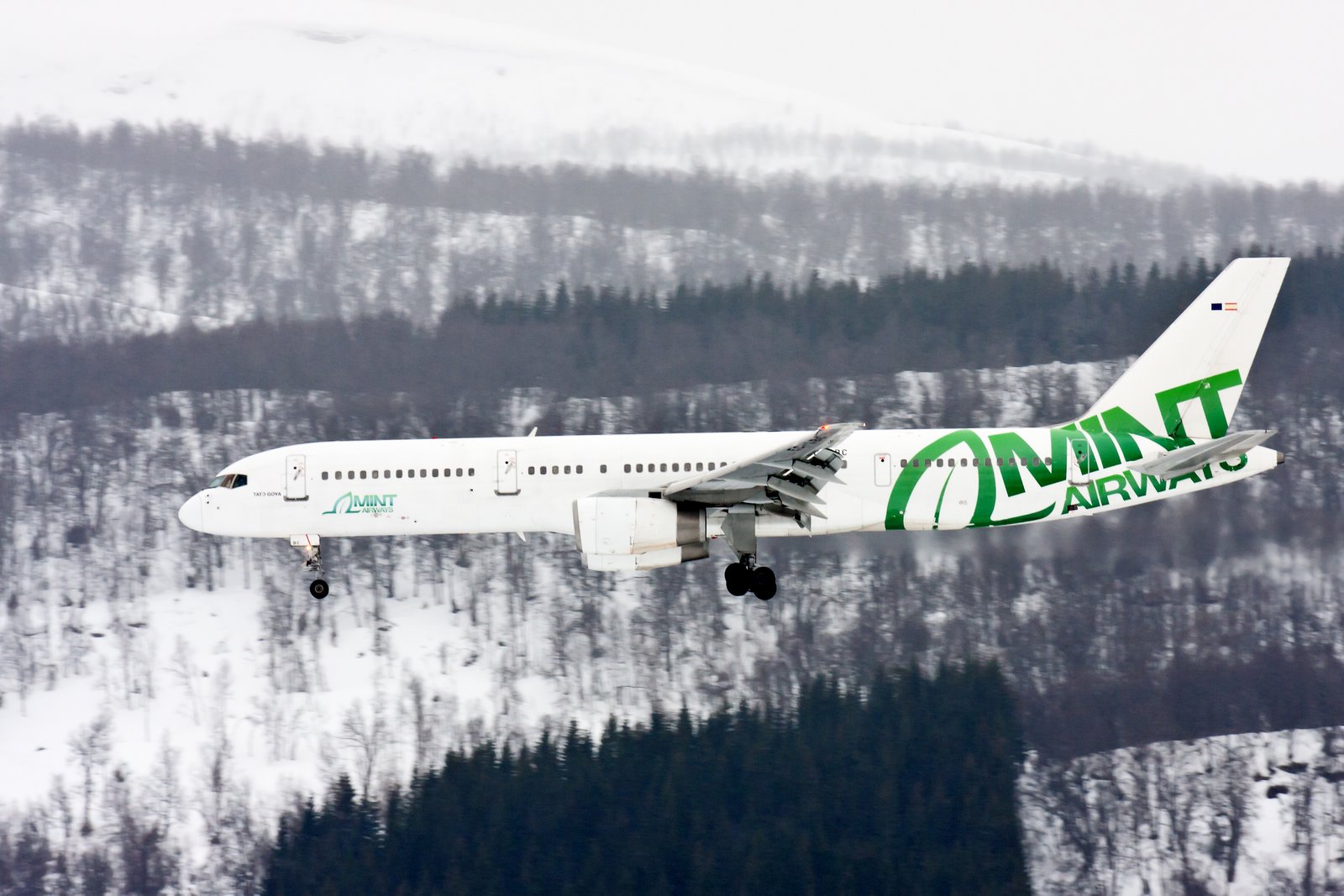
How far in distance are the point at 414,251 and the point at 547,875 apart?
7030cm

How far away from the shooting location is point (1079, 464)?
1565 inches

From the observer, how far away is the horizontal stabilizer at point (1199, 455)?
38312mm

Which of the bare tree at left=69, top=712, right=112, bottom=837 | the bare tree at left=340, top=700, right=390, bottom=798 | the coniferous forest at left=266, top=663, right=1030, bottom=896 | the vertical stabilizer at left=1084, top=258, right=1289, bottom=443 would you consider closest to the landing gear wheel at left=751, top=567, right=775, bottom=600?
the vertical stabilizer at left=1084, top=258, right=1289, bottom=443

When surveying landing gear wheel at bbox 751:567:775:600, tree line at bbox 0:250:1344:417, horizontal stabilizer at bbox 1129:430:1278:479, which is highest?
tree line at bbox 0:250:1344:417

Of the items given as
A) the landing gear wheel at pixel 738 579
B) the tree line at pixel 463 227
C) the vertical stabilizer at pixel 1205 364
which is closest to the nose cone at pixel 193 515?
the landing gear wheel at pixel 738 579

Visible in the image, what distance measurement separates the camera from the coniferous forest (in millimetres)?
88125

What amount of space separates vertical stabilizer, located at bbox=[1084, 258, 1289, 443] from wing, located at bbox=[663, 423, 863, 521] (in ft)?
27.7

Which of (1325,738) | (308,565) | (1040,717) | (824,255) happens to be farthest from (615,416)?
(308,565)

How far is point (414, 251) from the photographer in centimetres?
14075

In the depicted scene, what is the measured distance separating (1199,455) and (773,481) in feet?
36.5

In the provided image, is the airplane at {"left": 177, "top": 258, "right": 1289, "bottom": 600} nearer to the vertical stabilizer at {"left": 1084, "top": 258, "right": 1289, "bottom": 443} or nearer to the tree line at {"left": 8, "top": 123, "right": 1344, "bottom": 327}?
the vertical stabilizer at {"left": 1084, "top": 258, "right": 1289, "bottom": 443}

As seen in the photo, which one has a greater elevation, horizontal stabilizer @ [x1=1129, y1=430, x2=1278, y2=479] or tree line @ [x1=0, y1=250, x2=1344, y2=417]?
tree line @ [x1=0, y1=250, x2=1344, y2=417]

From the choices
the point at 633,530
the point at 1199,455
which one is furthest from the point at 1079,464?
the point at 633,530

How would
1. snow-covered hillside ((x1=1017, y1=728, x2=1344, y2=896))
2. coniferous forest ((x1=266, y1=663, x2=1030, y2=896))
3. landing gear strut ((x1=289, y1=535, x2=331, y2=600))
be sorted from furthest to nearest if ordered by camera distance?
snow-covered hillside ((x1=1017, y1=728, x2=1344, y2=896)), coniferous forest ((x1=266, y1=663, x2=1030, y2=896)), landing gear strut ((x1=289, y1=535, x2=331, y2=600))
